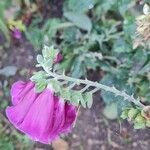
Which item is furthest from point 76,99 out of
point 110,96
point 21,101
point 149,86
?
point 149,86

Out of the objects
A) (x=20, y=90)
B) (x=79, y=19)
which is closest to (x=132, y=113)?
(x=20, y=90)

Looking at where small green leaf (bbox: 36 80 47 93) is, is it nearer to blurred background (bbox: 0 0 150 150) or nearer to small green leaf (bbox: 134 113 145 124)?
small green leaf (bbox: 134 113 145 124)

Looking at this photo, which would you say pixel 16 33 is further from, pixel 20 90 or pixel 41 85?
pixel 41 85

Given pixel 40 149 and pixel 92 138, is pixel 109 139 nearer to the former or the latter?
pixel 92 138

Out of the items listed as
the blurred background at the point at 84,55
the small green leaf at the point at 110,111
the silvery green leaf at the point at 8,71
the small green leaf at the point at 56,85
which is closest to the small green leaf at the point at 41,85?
the small green leaf at the point at 56,85

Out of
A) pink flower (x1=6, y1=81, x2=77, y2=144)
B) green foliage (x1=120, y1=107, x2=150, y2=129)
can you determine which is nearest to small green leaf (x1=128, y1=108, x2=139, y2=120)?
green foliage (x1=120, y1=107, x2=150, y2=129)

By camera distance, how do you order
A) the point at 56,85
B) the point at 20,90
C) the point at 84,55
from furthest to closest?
1. the point at 84,55
2. the point at 20,90
3. the point at 56,85
